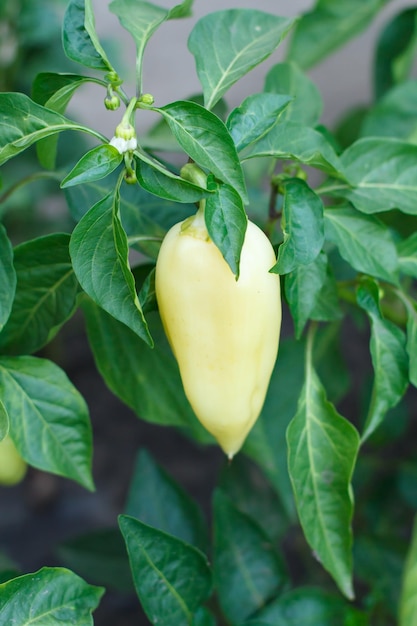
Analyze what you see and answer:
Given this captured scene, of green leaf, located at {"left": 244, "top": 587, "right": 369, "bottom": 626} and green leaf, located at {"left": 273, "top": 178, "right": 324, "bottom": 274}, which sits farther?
green leaf, located at {"left": 244, "top": 587, "right": 369, "bottom": 626}

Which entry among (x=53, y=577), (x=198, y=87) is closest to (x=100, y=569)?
(x=53, y=577)

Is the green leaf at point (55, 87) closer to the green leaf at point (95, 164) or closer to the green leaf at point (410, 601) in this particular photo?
the green leaf at point (95, 164)

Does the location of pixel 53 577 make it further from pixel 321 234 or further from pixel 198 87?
pixel 198 87

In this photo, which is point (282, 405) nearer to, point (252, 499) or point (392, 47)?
point (252, 499)

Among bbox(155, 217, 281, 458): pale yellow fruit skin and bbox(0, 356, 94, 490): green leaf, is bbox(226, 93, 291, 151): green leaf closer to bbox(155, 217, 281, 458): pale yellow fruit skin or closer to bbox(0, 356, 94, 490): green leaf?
bbox(155, 217, 281, 458): pale yellow fruit skin

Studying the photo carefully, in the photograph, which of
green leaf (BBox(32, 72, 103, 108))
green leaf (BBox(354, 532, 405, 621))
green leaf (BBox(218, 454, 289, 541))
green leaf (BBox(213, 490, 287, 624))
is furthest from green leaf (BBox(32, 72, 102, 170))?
green leaf (BBox(354, 532, 405, 621))

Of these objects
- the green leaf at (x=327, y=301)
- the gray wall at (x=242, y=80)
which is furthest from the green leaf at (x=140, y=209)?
the gray wall at (x=242, y=80)
